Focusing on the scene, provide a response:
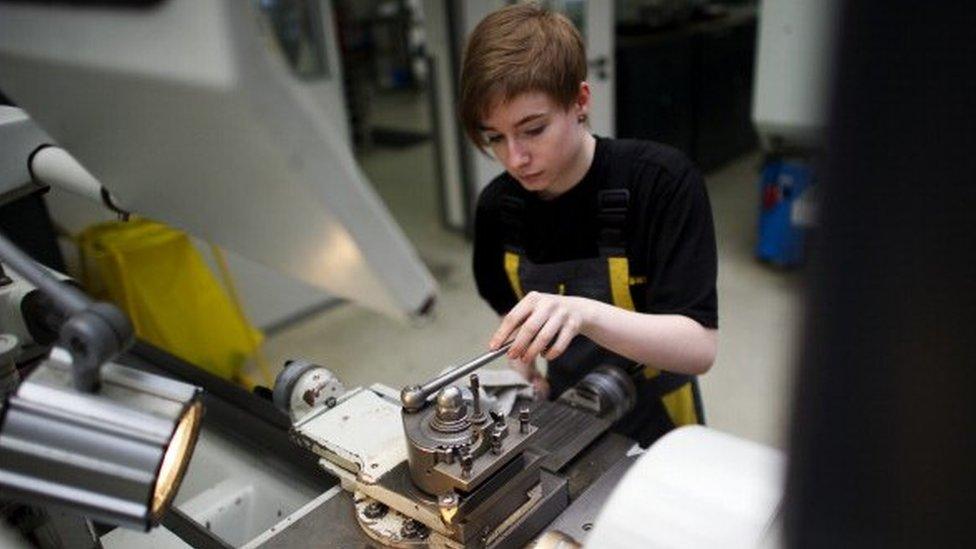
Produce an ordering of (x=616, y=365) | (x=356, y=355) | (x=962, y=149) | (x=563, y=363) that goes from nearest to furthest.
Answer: (x=962, y=149) → (x=616, y=365) → (x=563, y=363) → (x=356, y=355)

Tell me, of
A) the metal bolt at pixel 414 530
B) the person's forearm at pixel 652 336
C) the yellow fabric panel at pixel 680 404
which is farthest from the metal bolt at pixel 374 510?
the yellow fabric panel at pixel 680 404

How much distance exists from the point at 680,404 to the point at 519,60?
641 millimetres

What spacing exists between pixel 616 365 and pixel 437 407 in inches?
16.6

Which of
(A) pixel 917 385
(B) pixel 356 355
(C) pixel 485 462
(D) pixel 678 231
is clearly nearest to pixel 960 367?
(A) pixel 917 385

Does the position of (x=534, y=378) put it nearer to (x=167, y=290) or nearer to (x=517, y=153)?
(x=517, y=153)

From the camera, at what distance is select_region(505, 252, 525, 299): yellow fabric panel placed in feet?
3.88

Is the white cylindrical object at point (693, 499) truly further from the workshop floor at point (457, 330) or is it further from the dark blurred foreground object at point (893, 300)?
the workshop floor at point (457, 330)

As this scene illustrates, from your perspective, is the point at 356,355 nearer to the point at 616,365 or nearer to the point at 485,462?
the point at 616,365

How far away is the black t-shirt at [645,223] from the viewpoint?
991 millimetres

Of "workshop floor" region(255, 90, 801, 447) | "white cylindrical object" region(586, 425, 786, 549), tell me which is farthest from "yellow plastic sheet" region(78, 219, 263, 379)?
"white cylindrical object" region(586, 425, 786, 549)

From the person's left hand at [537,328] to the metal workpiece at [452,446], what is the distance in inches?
3.5

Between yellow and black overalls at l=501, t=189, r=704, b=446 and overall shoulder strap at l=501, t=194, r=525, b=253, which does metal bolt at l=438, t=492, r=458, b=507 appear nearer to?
yellow and black overalls at l=501, t=189, r=704, b=446

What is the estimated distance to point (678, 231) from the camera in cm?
100

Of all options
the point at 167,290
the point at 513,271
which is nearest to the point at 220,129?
the point at 513,271
